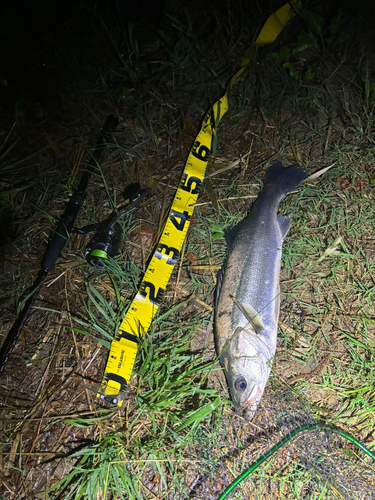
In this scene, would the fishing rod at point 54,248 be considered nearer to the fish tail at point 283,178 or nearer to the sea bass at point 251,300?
the sea bass at point 251,300

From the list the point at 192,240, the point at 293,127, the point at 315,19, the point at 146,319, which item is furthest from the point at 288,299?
the point at 315,19

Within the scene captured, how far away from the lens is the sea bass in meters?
2.61

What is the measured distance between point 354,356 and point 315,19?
3370 mm

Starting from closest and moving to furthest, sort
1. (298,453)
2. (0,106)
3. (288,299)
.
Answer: (298,453) → (288,299) → (0,106)

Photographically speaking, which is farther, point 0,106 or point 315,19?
point 0,106

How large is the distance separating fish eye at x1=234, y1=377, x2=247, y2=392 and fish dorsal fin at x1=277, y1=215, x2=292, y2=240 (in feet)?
4.44

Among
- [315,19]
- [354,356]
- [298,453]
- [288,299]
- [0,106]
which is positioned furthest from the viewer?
[0,106]

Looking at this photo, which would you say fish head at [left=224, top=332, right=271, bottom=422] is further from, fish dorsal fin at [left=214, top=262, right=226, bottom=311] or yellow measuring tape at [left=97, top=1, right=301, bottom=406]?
yellow measuring tape at [left=97, top=1, right=301, bottom=406]

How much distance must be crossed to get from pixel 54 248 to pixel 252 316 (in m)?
1.88

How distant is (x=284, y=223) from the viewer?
303cm

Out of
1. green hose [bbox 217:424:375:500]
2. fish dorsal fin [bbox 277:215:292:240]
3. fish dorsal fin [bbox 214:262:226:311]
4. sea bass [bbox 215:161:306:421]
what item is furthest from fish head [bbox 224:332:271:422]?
fish dorsal fin [bbox 277:215:292:240]

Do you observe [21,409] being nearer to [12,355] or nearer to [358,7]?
[12,355]

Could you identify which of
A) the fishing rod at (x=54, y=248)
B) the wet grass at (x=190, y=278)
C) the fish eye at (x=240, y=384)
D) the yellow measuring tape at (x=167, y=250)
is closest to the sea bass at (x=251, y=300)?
the fish eye at (x=240, y=384)

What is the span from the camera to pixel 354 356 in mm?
2824
